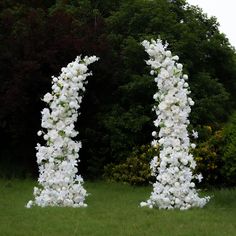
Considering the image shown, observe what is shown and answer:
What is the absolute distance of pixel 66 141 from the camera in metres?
9.65

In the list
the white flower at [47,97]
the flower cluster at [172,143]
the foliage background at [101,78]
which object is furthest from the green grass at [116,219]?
the foliage background at [101,78]

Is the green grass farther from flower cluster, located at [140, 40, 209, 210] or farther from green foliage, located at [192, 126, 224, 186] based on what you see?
green foliage, located at [192, 126, 224, 186]

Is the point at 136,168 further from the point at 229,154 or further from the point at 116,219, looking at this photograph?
the point at 116,219

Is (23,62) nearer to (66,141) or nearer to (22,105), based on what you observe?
(22,105)

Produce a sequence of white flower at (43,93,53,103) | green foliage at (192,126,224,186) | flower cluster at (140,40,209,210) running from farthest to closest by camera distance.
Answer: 1. green foliage at (192,126,224,186)
2. white flower at (43,93,53,103)
3. flower cluster at (140,40,209,210)

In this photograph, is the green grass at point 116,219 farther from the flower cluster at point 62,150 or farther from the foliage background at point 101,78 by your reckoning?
the foliage background at point 101,78

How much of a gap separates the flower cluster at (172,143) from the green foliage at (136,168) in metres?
3.48

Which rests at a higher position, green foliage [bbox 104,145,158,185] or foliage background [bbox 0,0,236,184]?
foliage background [bbox 0,0,236,184]

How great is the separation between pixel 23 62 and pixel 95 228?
6700 millimetres

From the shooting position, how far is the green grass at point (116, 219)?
7.27m

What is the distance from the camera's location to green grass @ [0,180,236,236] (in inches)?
286

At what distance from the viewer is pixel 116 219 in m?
8.13

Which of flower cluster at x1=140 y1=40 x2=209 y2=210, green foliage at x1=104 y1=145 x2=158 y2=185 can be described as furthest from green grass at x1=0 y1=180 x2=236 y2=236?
green foliage at x1=104 y1=145 x2=158 y2=185

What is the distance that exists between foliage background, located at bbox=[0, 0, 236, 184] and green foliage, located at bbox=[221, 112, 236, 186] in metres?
1.33
